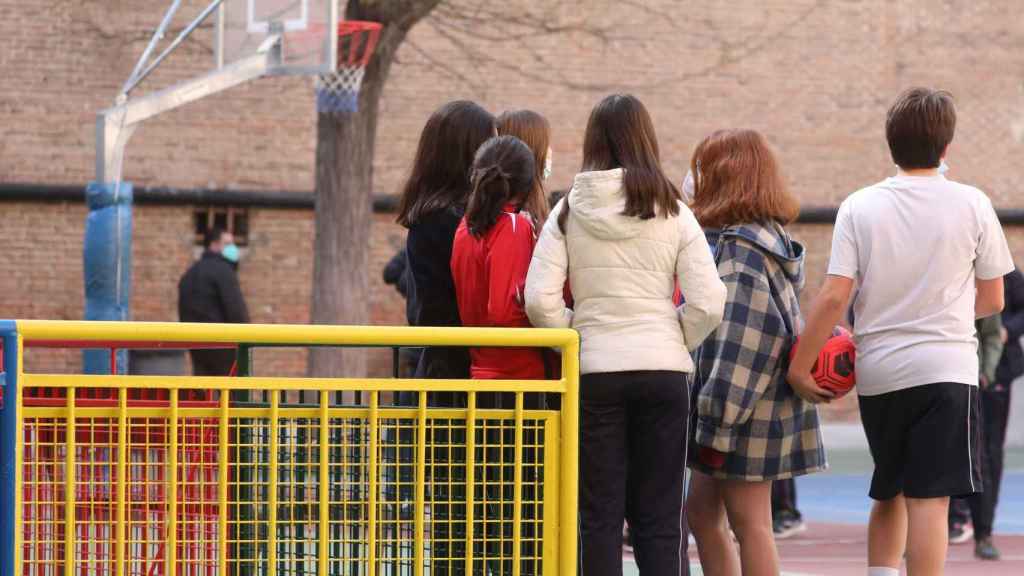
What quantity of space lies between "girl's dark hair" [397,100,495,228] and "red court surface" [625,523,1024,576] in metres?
3.01

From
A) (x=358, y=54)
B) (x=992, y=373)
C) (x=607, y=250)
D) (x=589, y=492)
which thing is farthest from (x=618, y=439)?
(x=358, y=54)

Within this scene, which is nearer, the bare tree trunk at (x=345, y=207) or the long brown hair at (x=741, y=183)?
the long brown hair at (x=741, y=183)

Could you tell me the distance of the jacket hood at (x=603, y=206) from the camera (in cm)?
501

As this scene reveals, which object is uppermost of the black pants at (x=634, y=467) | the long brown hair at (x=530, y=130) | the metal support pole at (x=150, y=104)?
the metal support pole at (x=150, y=104)

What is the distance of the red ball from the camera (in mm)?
5398

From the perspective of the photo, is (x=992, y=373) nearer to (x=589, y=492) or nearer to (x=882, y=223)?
(x=882, y=223)

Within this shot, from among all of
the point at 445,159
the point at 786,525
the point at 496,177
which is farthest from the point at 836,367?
the point at 786,525

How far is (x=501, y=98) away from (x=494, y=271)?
45.0 ft

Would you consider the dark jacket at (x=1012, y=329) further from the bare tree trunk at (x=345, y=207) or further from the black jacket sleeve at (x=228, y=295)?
the bare tree trunk at (x=345, y=207)

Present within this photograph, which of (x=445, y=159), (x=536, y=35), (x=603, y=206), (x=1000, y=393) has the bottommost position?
(x=1000, y=393)

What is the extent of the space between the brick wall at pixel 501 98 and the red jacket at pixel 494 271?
42.6 ft

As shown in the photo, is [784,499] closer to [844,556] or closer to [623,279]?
[844,556]

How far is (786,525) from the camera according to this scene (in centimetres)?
965

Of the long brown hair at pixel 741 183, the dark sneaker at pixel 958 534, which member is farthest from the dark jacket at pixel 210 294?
the long brown hair at pixel 741 183
